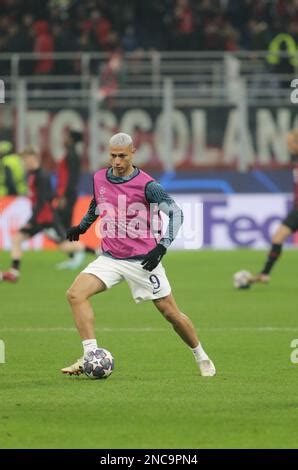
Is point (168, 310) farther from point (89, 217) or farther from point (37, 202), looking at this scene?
point (37, 202)

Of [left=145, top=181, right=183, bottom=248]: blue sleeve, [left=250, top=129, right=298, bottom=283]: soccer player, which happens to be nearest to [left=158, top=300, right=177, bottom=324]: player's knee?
[left=145, top=181, right=183, bottom=248]: blue sleeve

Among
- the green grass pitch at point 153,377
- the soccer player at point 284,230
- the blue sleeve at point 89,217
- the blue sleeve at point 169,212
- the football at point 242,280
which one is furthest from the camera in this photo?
the football at point 242,280

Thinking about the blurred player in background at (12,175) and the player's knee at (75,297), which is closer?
the player's knee at (75,297)

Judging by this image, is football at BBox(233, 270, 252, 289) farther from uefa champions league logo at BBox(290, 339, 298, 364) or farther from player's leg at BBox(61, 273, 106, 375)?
player's leg at BBox(61, 273, 106, 375)

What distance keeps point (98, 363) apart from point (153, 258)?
3.42ft

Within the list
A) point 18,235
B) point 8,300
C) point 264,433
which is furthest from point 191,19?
point 264,433

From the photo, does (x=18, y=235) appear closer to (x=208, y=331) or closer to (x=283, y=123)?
(x=208, y=331)

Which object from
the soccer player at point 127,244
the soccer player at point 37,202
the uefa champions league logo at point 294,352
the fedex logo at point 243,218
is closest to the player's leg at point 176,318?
the soccer player at point 127,244

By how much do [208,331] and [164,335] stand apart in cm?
56

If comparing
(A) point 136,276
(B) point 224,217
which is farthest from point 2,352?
(B) point 224,217

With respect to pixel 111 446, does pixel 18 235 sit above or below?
below

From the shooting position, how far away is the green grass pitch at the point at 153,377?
28.4 ft

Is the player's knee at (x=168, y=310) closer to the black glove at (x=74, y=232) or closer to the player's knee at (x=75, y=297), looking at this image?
the player's knee at (x=75, y=297)

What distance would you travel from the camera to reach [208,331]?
1487cm
